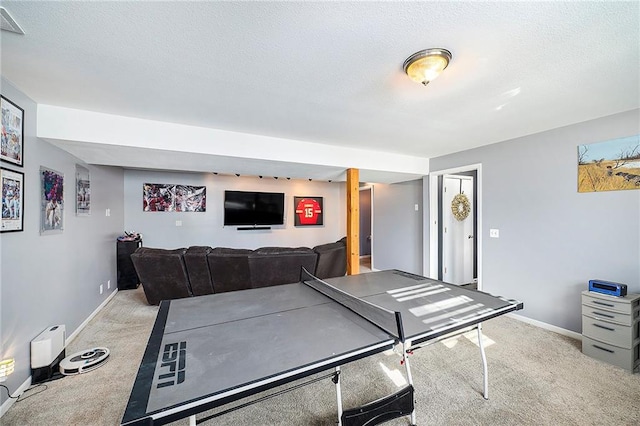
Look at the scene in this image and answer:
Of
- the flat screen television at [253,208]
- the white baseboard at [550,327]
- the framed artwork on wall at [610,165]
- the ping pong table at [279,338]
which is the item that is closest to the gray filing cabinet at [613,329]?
the white baseboard at [550,327]

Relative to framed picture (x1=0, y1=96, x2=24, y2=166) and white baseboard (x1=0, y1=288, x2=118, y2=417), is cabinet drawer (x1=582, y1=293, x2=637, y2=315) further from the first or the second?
framed picture (x1=0, y1=96, x2=24, y2=166)

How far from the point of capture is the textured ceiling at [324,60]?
1.34m

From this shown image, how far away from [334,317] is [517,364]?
2043 mm

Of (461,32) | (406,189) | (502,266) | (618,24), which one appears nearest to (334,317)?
(461,32)

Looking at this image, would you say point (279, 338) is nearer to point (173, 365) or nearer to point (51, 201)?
point (173, 365)

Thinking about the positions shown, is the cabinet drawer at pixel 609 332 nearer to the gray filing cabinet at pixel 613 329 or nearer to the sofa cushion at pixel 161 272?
the gray filing cabinet at pixel 613 329

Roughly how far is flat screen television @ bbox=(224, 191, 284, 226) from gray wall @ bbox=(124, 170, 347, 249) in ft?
0.64

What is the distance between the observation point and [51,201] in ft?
8.00

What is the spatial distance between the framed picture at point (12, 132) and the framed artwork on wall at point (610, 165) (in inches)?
206

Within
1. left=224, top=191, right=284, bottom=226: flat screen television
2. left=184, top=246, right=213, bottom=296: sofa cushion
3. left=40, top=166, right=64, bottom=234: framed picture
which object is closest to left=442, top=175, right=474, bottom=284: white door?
left=224, top=191, right=284, bottom=226: flat screen television

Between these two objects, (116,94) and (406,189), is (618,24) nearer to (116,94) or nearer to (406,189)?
(116,94)

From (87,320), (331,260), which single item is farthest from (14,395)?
(331,260)

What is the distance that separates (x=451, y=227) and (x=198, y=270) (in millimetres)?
4318

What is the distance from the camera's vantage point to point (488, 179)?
12.2 ft
